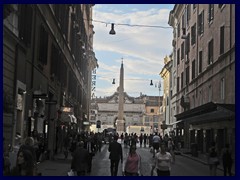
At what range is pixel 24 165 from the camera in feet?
26.7

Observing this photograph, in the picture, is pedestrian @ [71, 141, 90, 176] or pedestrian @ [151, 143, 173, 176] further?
pedestrian @ [71, 141, 90, 176]

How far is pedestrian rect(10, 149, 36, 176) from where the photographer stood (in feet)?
24.9

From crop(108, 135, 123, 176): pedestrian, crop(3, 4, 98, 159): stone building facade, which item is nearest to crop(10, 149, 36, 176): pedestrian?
crop(108, 135, 123, 176): pedestrian

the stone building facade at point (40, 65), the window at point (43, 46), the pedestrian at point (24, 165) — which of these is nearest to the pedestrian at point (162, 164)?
the pedestrian at point (24, 165)

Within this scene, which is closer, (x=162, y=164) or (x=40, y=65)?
(x=162, y=164)

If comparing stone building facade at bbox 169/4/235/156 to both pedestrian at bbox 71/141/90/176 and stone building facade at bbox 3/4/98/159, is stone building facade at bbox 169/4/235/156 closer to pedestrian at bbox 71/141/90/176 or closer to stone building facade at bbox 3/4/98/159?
stone building facade at bbox 3/4/98/159

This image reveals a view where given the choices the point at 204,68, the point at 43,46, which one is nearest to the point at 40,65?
the point at 43,46

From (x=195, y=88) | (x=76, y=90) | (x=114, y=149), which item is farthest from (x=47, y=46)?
(x=195, y=88)

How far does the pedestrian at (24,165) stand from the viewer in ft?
24.9

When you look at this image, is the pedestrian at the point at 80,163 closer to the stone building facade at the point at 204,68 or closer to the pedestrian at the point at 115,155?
the pedestrian at the point at 115,155

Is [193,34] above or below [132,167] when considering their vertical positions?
above

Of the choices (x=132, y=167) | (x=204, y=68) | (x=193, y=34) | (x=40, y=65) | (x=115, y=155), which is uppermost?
(x=193, y=34)

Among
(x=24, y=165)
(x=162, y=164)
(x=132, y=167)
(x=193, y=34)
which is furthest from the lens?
(x=193, y=34)

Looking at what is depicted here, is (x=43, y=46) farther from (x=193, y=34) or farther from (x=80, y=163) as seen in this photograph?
(x=193, y=34)
